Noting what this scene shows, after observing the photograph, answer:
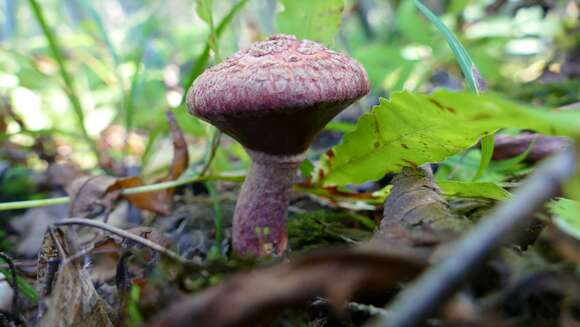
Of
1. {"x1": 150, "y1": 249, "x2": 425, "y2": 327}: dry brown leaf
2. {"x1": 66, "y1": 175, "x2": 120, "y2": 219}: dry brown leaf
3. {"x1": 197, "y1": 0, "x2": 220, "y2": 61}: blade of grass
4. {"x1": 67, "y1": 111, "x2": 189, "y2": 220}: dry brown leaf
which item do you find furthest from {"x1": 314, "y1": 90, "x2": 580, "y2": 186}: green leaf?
{"x1": 66, "y1": 175, "x2": 120, "y2": 219}: dry brown leaf

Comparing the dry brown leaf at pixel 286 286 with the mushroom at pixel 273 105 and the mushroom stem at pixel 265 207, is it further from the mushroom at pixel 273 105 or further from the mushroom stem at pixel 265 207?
the mushroom stem at pixel 265 207

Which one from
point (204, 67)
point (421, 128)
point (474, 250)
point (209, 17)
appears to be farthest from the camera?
point (204, 67)

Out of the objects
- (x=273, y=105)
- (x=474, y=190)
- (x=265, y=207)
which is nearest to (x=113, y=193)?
(x=265, y=207)

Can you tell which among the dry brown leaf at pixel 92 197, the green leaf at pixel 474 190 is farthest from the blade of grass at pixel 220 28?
the green leaf at pixel 474 190

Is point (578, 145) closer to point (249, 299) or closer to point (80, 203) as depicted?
point (249, 299)

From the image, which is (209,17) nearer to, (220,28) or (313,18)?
(220,28)

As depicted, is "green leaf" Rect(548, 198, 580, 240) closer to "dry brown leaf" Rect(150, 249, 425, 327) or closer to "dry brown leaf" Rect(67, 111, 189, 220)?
"dry brown leaf" Rect(150, 249, 425, 327)
